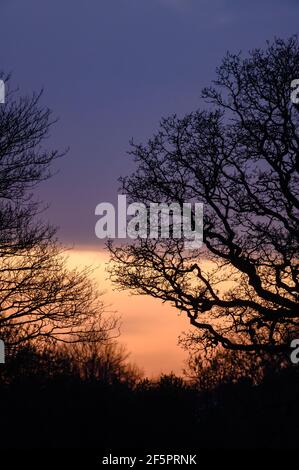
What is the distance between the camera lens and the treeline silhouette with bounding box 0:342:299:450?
2378 cm

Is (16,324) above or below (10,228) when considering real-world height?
below

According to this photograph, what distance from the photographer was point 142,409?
25609 millimetres

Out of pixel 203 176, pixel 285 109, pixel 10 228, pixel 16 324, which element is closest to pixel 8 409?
pixel 16 324

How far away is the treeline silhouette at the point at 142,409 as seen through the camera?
78.0 feet
